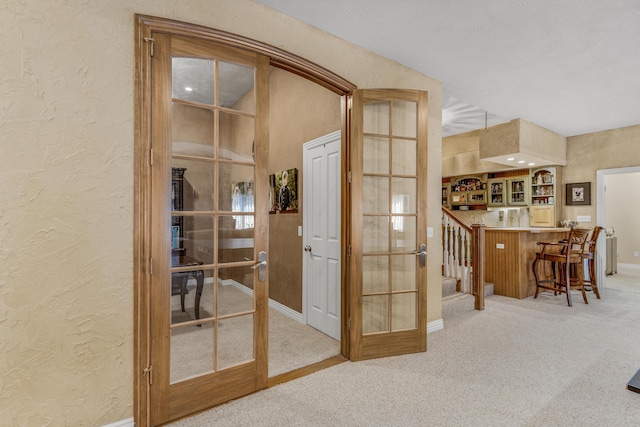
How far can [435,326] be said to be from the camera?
11.9 ft

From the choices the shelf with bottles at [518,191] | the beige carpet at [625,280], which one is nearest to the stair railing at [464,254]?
the shelf with bottles at [518,191]

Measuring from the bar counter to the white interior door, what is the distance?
3.27 m

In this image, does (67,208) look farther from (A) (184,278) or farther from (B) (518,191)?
(B) (518,191)

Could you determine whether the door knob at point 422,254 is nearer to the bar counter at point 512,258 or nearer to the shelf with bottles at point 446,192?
the bar counter at point 512,258

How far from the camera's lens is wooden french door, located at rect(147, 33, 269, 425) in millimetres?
1980

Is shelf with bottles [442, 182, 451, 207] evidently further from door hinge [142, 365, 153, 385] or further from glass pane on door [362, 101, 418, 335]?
door hinge [142, 365, 153, 385]

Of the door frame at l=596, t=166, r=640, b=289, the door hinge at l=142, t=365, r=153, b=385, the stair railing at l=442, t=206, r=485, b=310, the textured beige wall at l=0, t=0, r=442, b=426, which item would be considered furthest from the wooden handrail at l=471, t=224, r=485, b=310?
the textured beige wall at l=0, t=0, r=442, b=426

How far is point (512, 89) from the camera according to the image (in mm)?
4008

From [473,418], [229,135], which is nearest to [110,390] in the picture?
[229,135]

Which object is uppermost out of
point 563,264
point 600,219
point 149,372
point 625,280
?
point 600,219

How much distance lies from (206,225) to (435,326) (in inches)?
110

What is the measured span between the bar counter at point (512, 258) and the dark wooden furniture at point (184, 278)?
4841mm

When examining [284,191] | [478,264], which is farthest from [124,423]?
[478,264]

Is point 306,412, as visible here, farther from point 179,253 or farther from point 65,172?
point 65,172
